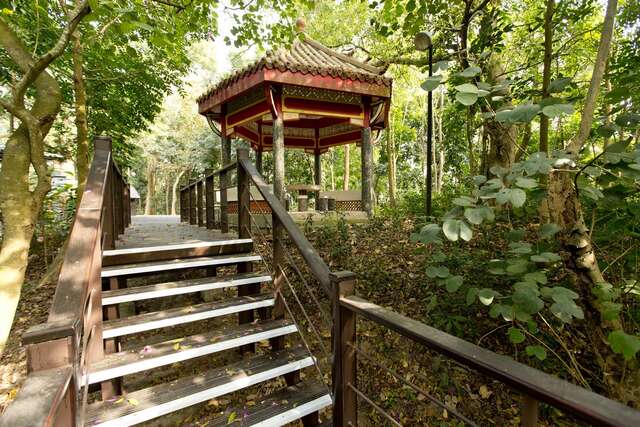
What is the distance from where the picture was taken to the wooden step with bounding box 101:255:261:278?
271 cm

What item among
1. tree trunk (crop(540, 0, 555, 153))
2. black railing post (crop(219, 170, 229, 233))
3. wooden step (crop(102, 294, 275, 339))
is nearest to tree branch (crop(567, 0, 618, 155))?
tree trunk (crop(540, 0, 555, 153))

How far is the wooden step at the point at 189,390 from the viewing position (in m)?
1.92

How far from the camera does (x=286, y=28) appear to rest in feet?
15.5

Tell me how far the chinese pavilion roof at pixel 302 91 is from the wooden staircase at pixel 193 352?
3.81 m

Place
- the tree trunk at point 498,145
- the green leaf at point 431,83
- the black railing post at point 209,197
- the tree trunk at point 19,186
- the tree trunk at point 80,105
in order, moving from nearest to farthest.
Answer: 1. the green leaf at point 431,83
2. the tree trunk at point 19,186
3. the tree trunk at point 80,105
4. the black railing post at point 209,197
5. the tree trunk at point 498,145

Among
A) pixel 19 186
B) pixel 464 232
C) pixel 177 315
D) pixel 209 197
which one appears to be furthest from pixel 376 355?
pixel 19 186

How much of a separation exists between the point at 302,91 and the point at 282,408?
568 cm

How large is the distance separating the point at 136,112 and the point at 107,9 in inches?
214

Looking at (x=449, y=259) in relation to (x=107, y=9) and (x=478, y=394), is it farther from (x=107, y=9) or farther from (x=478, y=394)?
(x=107, y=9)

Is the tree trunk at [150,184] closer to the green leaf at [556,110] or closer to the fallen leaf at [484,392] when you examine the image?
the fallen leaf at [484,392]

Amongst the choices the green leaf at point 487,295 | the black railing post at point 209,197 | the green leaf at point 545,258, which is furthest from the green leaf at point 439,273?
the black railing post at point 209,197

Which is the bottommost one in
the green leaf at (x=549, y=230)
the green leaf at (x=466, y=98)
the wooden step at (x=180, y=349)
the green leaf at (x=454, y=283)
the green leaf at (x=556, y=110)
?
the wooden step at (x=180, y=349)

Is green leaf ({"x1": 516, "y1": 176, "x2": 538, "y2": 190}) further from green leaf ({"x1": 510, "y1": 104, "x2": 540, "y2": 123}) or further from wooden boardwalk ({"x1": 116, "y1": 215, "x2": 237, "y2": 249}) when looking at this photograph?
wooden boardwalk ({"x1": 116, "y1": 215, "x2": 237, "y2": 249})

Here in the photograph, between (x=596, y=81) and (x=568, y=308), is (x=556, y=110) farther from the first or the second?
(x=596, y=81)
